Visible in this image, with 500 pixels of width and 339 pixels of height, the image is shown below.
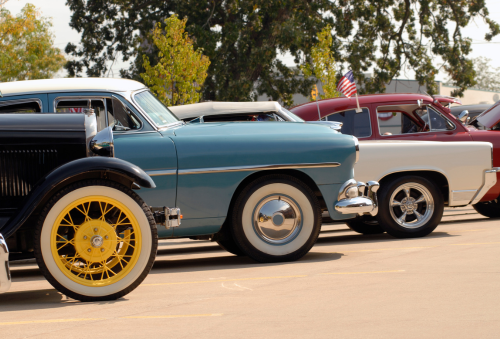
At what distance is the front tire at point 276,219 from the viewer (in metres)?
6.16

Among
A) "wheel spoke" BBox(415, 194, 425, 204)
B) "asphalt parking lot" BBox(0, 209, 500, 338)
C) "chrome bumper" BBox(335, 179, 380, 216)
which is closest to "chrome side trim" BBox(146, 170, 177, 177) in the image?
"asphalt parking lot" BBox(0, 209, 500, 338)

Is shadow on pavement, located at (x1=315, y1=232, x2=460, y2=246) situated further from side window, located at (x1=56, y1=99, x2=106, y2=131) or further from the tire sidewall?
the tire sidewall

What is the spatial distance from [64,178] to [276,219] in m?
2.42

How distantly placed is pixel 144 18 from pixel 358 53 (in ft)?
34.7

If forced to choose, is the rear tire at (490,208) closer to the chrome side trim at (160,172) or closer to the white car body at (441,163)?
the white car body at (441,163)

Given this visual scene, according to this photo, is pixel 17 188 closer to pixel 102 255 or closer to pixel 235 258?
pixel 102 255

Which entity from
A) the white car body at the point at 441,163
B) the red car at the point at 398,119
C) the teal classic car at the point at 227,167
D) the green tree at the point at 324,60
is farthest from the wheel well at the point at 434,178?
the green tree at the point at 324,60

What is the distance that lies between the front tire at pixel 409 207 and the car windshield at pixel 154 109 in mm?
2962

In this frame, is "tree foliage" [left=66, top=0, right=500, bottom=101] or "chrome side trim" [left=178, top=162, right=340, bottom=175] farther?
"tree foliage" [left=66, top=0, right=500, bottom=101]

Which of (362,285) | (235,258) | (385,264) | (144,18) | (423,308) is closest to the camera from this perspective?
(423,308)

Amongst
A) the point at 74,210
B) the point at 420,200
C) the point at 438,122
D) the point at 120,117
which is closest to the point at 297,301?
the point at 74,210

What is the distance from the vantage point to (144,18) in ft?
101

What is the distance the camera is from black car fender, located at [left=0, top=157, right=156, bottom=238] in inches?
173

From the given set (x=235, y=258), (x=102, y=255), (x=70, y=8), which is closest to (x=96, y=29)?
(x=70, y=8)
